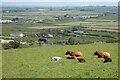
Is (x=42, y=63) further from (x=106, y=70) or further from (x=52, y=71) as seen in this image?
(x=106, y=70)

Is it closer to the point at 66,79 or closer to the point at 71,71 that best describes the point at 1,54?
the point at 71,71

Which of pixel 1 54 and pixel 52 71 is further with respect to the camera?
pixel 1 54

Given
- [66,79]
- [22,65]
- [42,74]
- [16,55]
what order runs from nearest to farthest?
[66,79] < [42,74] < [22,65] < [16,55]

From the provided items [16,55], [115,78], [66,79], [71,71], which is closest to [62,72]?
[71,71]

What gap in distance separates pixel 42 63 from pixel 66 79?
4.13 m

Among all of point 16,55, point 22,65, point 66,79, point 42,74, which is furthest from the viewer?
point 16,55

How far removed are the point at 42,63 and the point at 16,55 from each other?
3.99 m

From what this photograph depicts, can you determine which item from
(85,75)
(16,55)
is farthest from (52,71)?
(16,55)

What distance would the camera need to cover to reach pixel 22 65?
51.3 ft

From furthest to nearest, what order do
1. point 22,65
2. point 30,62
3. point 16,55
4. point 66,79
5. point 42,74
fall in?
point 16,55
point 30,62
point 22,65
point 42,74
point 66,79

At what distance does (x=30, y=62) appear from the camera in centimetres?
1666

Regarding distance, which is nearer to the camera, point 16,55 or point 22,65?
point 22,65

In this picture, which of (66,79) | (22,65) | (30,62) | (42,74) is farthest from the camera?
(30,62)

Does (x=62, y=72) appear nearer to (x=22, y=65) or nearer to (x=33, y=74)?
(x=33, y=74)
